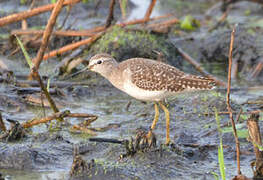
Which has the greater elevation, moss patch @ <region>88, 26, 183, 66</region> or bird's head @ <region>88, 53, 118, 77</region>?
moss patch @ <region>88, 26, 183, 66</region>

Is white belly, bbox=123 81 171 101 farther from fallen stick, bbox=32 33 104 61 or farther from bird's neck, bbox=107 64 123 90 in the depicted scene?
fallen stick, bbox=32 33 104 61

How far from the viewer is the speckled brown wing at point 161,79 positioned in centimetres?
610

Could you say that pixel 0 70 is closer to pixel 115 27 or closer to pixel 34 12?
pixel 34 12

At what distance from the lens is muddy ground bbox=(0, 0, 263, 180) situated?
5.39 m

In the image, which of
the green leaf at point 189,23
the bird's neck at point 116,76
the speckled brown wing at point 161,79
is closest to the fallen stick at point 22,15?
the bird's neck at point 116,76

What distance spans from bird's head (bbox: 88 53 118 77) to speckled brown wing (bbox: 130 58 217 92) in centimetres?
44

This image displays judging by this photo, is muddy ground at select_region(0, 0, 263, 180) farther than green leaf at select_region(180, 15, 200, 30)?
No

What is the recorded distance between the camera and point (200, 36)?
1126cm

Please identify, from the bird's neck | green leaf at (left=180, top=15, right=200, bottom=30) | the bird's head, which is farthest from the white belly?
green leaf at (left=180, top=15, right=200, bottom=30)

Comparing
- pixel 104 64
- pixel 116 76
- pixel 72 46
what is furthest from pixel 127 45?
pixel 116 76

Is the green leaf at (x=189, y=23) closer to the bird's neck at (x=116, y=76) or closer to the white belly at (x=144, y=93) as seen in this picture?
the bird's neck at (x=116, y=76)

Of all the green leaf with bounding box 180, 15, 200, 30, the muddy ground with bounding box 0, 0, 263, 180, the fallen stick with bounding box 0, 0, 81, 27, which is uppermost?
the green leaf with bounding box 180, 15, 200, 30

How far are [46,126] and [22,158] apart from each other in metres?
1.24

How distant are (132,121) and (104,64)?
3.30 feet
